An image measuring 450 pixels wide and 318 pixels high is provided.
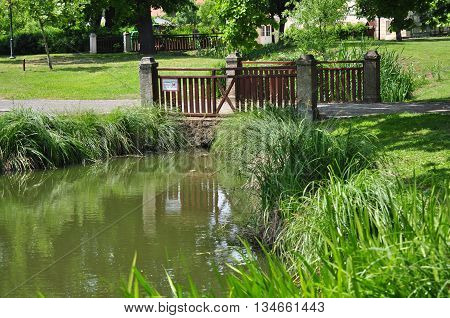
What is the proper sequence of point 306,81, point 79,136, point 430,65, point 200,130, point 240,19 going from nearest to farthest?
point 79,136
point 306,81
point 200,130
point 240,19
point 430,65

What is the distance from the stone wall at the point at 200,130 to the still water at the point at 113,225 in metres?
0.80

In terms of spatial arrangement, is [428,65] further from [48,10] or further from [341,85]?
[48,10]

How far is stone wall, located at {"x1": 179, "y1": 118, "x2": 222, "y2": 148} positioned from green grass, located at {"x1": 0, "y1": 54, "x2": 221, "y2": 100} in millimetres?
7725

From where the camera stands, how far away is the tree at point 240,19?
21.5m

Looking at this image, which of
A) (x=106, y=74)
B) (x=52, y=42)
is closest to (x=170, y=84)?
(x=106, y=74)

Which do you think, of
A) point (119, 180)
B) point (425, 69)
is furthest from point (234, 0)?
point (425, 69)

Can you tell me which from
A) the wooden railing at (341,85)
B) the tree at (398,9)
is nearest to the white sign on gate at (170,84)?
the wooden railing at (341,85)

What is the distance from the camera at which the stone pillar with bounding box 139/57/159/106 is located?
21391 millimetres

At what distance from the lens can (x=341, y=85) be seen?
75.7ft

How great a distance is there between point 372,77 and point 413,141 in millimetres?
7361

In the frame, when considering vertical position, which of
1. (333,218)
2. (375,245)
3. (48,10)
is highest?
(48,10)

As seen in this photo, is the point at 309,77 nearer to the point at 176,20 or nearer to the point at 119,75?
the point at 119,75

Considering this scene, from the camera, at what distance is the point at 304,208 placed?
10.2 metres
